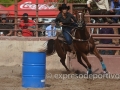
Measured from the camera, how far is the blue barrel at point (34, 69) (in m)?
10.2

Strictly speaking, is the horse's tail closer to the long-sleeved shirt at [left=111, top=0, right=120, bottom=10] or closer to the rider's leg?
the rider's leg

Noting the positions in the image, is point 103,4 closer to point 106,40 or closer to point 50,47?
point 106,40

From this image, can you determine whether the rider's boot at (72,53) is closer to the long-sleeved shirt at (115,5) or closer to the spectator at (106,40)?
the spectator at (106,40)

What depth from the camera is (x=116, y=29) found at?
15367 millimetres

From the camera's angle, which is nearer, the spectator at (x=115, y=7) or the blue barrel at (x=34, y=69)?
the blue barrel at (x=34, y=69)

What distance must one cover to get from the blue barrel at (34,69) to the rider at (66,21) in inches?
143

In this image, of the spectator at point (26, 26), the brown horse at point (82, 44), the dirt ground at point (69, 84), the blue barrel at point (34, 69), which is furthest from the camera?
the spectator at point (26, 26)

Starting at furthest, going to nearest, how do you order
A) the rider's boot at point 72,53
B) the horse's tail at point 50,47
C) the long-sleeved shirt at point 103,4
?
the long-sleeved shirt at point 103,4 < the horse's tail at point 50,47 < the rider's boot at point 72,53

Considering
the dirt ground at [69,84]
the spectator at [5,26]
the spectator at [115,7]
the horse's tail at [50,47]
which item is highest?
the spectator at [115,7]

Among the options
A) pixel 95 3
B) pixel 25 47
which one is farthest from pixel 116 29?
pixel 25 47

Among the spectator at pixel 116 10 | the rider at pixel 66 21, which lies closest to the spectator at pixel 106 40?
the spectator at pixel 116 10

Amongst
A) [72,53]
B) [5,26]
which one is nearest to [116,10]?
[72,53]

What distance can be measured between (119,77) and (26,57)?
4387mm

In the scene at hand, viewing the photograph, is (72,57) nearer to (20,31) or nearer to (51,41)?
(51,41)
